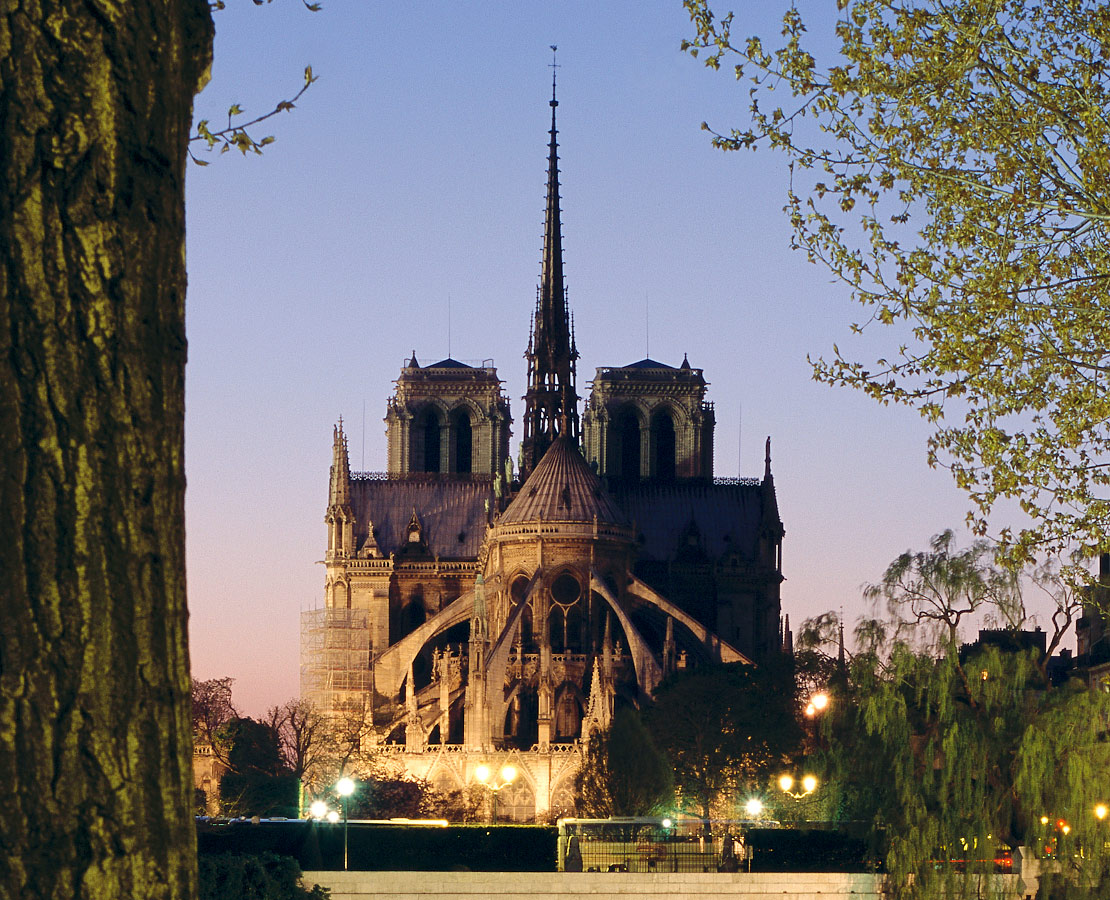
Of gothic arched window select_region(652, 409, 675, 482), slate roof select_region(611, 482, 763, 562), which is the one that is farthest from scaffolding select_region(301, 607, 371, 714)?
gothic arched window select_region(652, 409, 675, 482)

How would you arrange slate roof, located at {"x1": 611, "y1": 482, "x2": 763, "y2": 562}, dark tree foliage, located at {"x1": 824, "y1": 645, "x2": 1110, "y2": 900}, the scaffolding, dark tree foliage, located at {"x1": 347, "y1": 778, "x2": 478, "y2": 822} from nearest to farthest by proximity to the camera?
dark tree foliage, located at {"x1": 824, "y1": 645, "x2": 1110, "y2": 900}, dark tree foliage, located at {"x1": 347, "y1": 778, "x2": 478, "y2": 822}, the scaffolding, slate roof, located at {"x1": 611, "y1": 482, "x2": 763, "y2": 562}

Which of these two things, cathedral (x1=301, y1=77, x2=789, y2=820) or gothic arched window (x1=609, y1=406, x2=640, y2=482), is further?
gothic arched window (x1=609, y1=406, x2=640, y2=482)

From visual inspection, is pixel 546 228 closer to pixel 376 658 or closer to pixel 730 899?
pixel 376 658

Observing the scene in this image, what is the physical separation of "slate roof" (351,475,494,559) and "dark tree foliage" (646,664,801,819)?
109 feet

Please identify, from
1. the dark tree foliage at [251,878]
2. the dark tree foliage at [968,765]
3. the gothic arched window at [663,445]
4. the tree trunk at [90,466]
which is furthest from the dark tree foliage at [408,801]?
the tree trunk at [90,466]

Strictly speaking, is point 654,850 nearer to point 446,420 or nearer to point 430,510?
point 430,510

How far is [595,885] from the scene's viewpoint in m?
37.8

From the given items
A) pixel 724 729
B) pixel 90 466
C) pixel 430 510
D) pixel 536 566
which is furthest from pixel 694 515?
pixel 90 466

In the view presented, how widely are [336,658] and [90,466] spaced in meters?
90.5

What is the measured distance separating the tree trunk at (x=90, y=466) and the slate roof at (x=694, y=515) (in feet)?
313

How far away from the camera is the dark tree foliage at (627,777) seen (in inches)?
2404

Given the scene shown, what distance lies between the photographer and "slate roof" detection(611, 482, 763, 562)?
A: 334 feet

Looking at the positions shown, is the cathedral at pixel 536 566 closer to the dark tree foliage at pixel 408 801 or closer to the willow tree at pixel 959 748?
the dark tree foliage at pixel 408 801

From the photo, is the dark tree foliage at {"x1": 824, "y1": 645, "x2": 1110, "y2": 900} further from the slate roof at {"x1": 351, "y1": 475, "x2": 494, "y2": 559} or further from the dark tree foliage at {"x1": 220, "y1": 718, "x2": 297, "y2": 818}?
the slate roof at {"x1": 351, "y1": 475, "x2": 494, "y2": 559}
